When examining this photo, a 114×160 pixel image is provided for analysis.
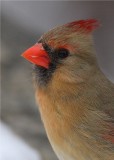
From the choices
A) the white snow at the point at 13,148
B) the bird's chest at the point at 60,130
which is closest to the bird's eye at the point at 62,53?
the bird's chest at the point at 60,130

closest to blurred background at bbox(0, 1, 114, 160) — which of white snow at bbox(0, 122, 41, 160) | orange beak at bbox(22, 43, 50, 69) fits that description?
white snow at bbox(0, 122, 41, 160)

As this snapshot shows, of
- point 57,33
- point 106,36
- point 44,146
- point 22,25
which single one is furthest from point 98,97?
point 106,36

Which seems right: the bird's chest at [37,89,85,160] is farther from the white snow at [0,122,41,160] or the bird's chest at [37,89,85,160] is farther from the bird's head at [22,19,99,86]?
the white snow at [0,122,41,160]

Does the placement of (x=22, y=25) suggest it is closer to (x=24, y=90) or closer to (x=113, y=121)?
(x=24, y=90)

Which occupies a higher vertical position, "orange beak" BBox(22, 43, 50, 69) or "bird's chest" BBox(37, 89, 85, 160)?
"orange beak" BBox(22, 43, 50, 69)

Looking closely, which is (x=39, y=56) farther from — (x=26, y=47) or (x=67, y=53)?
(x=26, y=47)

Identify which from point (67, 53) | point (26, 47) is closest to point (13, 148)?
point (67, 53)
